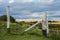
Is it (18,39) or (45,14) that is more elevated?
(45,14)

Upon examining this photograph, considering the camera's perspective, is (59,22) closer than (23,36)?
No

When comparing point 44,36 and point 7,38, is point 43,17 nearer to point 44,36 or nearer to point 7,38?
point 44,36

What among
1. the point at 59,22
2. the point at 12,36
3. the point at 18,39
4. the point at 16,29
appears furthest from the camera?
the point at 59,22

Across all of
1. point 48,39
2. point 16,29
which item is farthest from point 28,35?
point 16,29

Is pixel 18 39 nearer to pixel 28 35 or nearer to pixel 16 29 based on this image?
pixel 28 35

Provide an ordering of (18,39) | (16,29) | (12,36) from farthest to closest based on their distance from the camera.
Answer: (16,29) < (12,36) < (18,39)

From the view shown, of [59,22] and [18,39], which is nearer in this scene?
[18,39]

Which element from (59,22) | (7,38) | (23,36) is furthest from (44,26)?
(59,22)

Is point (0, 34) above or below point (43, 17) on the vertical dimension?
below

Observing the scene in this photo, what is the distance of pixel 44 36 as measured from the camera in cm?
989

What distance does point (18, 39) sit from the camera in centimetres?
894

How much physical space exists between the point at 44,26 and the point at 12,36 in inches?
57.7

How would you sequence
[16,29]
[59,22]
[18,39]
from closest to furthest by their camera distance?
1. [18,39]
2. [16,29]
3. [59,22]

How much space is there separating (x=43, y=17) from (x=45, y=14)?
168 millimetres
